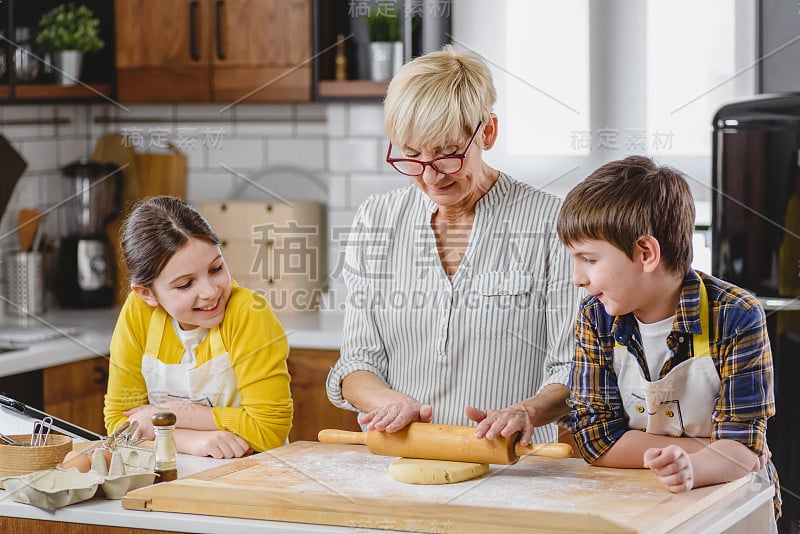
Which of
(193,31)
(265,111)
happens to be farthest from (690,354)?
(265,111)

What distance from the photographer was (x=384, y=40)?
2666mm

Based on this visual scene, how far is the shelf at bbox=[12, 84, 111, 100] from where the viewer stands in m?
2.72

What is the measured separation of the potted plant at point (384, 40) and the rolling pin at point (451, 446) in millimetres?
1446

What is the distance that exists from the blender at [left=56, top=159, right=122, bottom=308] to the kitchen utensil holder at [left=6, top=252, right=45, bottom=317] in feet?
0.35

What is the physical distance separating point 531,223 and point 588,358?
0.27 meters

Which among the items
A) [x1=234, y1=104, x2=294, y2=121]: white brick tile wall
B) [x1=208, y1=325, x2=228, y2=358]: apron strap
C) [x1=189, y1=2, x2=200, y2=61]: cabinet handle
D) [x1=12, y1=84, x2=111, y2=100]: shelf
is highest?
[x1=189, y1=2, x2=200, y2=61]: cabinet handle

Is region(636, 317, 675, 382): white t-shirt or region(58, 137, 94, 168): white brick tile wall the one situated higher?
region(58, 137, 94, 168): white brick tile wall

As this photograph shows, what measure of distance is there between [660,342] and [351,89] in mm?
1583

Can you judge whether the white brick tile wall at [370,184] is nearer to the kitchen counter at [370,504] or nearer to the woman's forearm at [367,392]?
the woman's forearm at [367,392]

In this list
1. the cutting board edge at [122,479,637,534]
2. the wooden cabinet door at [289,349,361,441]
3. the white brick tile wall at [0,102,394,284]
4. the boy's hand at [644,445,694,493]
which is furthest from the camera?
the white brick tile wall at [0,102,394,284]

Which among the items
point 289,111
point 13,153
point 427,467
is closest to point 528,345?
point 427,467

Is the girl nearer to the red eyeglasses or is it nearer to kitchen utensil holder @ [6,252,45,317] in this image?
the red eyeglasses

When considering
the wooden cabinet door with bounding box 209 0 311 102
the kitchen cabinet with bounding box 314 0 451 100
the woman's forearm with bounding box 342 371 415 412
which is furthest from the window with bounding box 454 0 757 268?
the woman's forearm with bounding box 342 371 415 412

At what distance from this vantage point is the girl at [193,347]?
1.52 m
